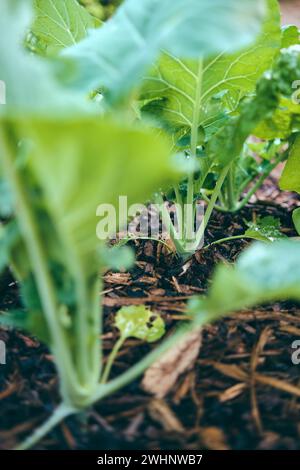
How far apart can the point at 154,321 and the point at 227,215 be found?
0.75m

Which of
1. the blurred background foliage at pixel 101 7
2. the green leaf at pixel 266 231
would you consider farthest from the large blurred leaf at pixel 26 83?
the blurred background foliage at pixel 101 7

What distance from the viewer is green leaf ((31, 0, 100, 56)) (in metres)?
1.22

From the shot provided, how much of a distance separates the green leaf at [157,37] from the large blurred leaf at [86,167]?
0.12 m

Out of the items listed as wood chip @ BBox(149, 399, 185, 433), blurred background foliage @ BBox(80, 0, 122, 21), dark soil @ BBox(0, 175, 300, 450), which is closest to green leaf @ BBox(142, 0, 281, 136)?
dark soil @ BBox(0, 175, 300, 450)

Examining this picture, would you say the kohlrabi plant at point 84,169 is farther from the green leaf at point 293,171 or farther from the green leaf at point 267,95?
the green leaf at point 293,171

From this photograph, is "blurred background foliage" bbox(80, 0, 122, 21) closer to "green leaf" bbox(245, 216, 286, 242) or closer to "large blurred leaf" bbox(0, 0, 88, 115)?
"green leaf" bbox(245, 216, 286, 242)

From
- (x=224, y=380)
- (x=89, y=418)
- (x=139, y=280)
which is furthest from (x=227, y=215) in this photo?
(x=89, y=418)

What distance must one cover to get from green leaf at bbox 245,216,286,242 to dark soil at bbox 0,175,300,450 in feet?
0.70

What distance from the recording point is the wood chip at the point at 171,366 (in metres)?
0.85

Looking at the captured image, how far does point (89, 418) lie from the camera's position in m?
0.80

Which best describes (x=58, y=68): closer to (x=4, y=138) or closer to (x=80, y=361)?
(x=4, y=138)

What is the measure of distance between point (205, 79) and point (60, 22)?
0.41 meters

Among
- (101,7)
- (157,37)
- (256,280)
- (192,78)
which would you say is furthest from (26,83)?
(101,7)

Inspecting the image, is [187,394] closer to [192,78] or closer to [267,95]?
[267,95]
